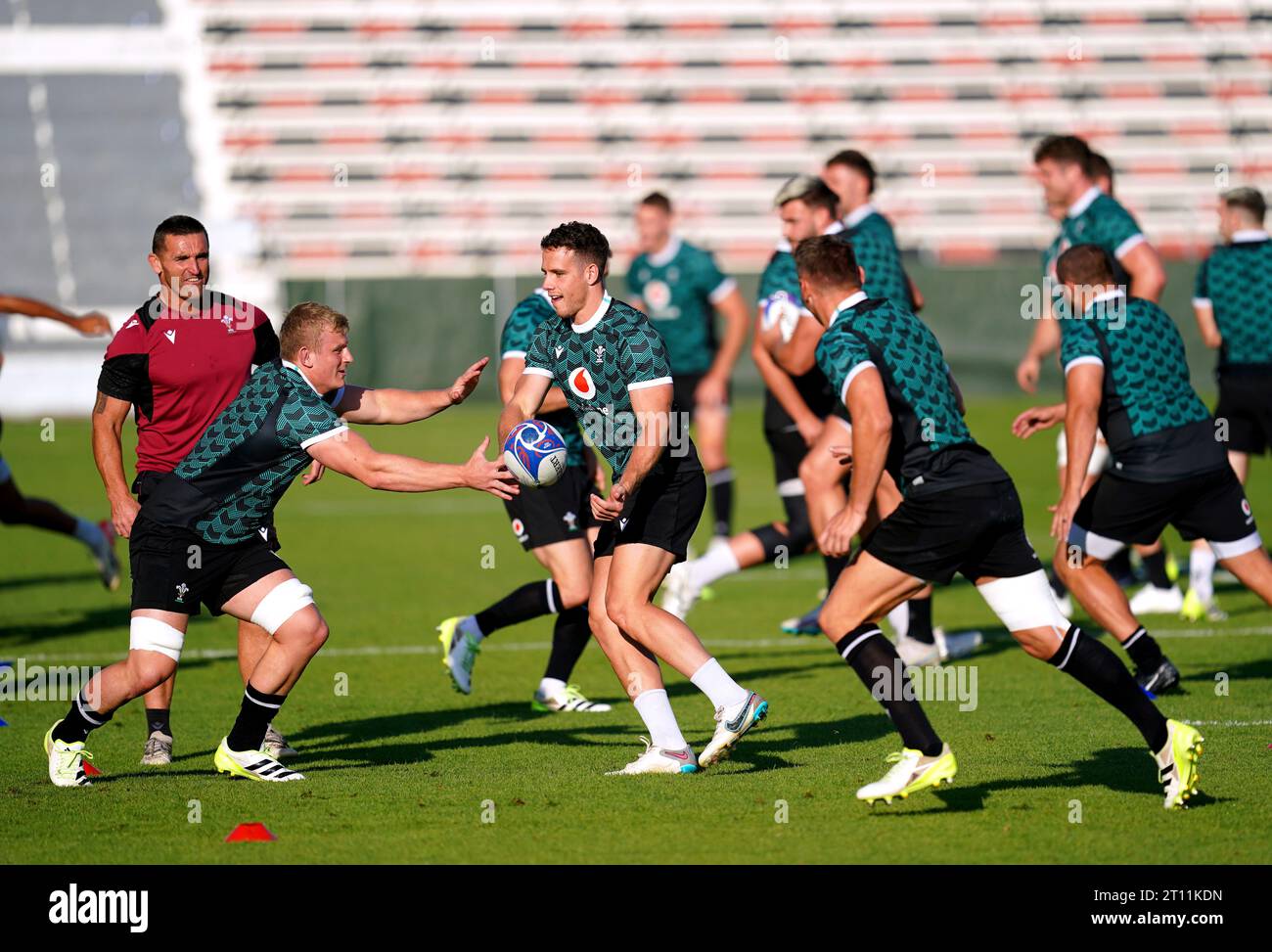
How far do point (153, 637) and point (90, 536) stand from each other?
5354mm

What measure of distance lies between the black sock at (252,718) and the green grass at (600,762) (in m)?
0.20

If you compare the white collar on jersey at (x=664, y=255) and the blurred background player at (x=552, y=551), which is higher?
the white collar on jersey at (x=664, y=255)

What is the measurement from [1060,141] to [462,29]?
82.6ft

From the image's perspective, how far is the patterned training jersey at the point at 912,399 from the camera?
6.14 metres

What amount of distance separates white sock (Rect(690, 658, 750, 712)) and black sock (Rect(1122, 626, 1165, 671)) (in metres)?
2.53

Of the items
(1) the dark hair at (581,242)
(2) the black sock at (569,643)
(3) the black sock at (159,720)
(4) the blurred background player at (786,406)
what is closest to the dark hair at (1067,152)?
(4) the blurred background player at (786,406)

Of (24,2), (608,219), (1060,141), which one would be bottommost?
(1060,141)

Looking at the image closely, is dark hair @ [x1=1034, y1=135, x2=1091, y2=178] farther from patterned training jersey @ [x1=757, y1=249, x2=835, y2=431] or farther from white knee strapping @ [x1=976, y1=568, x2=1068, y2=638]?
white knee strapping @ [x1=976, y1=568, x2=1068, y2=638]

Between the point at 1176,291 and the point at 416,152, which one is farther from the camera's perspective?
the point at 416,152

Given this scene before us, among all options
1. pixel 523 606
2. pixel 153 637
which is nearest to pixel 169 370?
pixel 153 637

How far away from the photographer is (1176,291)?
2675cm

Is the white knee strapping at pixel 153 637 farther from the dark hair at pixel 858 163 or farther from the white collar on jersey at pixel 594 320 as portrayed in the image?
the dark hair at pixel 858 163

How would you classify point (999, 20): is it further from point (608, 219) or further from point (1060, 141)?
point (1060, 141)

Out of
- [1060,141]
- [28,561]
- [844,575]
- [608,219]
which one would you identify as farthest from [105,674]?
[608,219]
